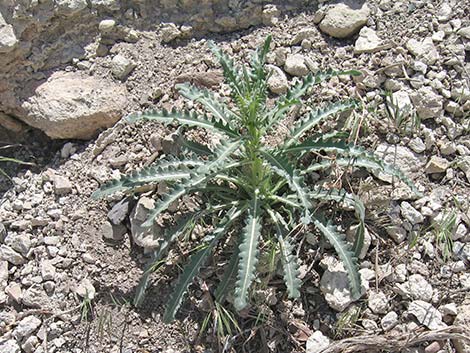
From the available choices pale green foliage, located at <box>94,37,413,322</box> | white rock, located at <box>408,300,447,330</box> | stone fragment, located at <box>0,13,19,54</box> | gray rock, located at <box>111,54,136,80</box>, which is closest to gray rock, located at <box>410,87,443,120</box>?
pale green foliage, located at <box>94,37,413,322</box>

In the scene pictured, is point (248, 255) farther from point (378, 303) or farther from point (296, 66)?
point (296, 66)

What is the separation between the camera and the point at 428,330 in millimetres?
3043

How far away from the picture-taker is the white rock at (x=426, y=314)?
3045 mm

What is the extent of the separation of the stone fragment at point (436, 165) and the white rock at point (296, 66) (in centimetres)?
86

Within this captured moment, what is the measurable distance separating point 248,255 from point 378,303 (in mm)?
716

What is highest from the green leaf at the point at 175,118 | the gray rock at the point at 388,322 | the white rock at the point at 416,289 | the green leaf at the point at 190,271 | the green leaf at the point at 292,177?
the green leaf at the point at 175,118

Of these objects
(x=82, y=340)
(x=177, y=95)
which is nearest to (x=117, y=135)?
(x=177, y=95)

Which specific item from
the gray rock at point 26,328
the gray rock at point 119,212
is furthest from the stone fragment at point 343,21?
the gray rock at point 26,328

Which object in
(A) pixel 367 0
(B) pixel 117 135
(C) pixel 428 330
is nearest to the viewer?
(C) pixel 428 330

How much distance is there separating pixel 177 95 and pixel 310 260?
1.22 m

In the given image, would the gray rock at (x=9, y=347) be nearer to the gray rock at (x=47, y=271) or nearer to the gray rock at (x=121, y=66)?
the gray rock at (x=47, y=271)

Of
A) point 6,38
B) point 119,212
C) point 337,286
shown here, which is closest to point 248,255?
point 337,286

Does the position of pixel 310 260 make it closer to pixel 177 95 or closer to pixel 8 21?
pixel 177 95

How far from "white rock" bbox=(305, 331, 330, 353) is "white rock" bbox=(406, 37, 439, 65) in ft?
5.53
